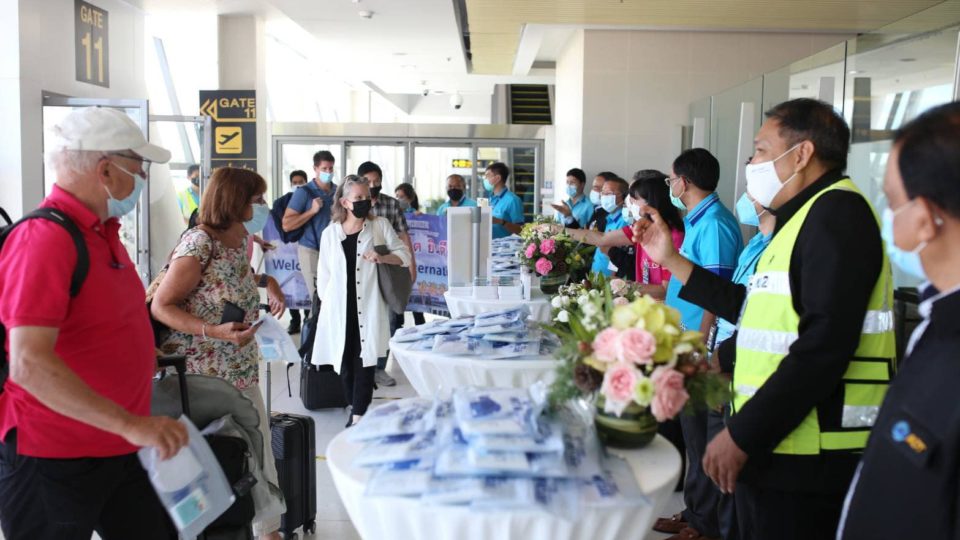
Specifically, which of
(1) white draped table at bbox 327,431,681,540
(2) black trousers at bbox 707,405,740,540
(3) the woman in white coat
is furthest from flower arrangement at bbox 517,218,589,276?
(1) white draped table at bbox 327,431,681,540

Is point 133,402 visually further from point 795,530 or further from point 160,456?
point 795,530

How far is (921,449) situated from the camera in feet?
4.16

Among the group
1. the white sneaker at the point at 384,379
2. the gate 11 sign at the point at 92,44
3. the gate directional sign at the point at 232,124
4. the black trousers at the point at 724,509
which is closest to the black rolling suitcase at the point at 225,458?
the black trousers at the point at 724,509

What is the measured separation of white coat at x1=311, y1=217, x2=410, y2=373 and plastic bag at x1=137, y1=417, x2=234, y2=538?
105 inches

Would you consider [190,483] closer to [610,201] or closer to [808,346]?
[808,346]

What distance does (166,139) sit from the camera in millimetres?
10609

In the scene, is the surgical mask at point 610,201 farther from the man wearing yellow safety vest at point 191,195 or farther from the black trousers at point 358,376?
the man wearing yellow safety vest at point 191,195

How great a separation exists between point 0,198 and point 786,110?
6.35 m

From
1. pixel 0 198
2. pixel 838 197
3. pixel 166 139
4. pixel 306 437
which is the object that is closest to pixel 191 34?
pixel 166 139

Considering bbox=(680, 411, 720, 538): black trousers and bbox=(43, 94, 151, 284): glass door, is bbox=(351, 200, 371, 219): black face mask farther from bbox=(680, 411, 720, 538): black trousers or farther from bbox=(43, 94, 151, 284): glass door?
bbox=(43, 94, 151, 284): glass door

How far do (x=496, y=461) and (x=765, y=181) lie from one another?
1.08m

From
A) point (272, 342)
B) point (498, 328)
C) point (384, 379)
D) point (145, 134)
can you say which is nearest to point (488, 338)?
point (498, 328)

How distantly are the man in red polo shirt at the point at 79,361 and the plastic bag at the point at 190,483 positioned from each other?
58 mm

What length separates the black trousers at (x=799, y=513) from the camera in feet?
6.43
